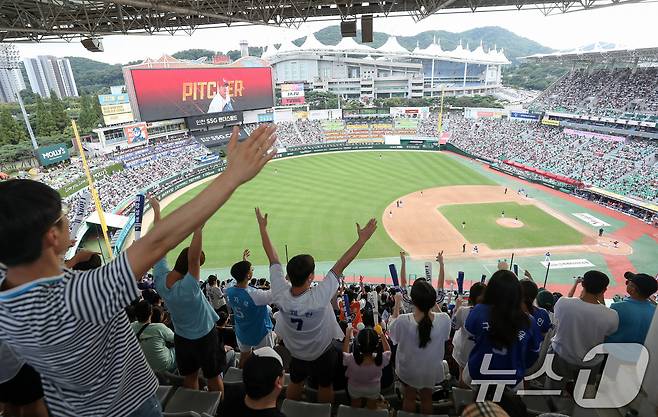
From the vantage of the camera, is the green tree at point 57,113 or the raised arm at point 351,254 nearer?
the raised arm at point 351,254

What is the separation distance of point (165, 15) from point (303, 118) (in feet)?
136

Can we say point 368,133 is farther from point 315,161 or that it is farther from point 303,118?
point 315,161

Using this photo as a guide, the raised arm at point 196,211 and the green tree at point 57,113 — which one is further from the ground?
the raised arm at point 196,211

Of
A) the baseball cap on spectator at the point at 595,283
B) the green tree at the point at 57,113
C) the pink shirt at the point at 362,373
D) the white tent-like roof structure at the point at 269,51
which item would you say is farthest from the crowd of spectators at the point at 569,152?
the white tent-like roof structure at the point at 269,51

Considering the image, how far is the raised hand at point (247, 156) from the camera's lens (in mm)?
1601

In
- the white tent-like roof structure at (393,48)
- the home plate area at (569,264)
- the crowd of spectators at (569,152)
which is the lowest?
the home plate area at (569,264)

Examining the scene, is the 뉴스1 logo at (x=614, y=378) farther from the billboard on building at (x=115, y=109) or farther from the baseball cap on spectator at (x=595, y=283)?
the billboard on building at (x=115, y=109)

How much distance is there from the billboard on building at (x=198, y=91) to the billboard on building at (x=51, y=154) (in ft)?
28.4

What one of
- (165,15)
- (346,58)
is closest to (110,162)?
(165,15)

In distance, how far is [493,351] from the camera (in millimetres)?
2879

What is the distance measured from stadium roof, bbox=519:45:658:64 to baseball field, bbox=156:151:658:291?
636 inches

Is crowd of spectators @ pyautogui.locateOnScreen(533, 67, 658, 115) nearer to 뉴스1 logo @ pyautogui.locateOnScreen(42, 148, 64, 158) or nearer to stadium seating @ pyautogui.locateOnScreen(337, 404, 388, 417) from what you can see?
stadium seating @ pyautogui.locateOnScreen(337, 404, 388, 417)

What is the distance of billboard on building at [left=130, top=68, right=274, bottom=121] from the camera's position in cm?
3575

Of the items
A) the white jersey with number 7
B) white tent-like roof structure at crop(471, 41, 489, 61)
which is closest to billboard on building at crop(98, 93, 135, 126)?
the white jersey with number 7
